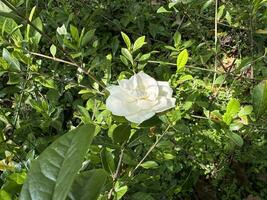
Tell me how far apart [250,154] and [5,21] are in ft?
4.92

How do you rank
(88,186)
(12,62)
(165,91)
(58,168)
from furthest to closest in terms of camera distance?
(12,62)
(165,91)
(88,186)
(58,168)

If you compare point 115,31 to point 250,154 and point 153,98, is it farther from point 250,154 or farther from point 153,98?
point 153,98

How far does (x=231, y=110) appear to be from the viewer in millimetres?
1745

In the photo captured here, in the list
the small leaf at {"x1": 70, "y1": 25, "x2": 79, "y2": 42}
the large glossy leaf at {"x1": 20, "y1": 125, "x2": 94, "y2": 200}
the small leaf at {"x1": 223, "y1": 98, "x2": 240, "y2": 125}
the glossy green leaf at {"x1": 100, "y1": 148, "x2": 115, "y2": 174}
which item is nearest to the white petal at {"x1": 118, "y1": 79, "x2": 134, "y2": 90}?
the glossy green leaf at {"x1": 100, "y1": 148, "x2": 115, "y2": 174}

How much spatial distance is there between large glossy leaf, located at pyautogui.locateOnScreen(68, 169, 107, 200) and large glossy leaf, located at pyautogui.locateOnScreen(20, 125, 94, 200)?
11 cm

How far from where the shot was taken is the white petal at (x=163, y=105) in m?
1.36

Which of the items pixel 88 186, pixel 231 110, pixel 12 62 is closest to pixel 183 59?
pixel 231 110

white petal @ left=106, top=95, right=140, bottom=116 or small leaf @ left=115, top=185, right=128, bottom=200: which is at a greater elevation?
white petal @ left=106, top=95, right=140, bottom=116

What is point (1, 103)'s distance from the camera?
2.83 metres

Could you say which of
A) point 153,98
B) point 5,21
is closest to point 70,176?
point 153,98

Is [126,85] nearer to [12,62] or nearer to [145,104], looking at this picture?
[145,104]

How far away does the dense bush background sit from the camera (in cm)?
180

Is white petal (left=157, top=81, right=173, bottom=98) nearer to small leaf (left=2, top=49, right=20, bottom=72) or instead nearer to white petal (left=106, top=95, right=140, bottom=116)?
white petal (left=106, top=95, right=140, bottom=116)

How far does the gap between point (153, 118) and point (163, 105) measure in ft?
0.33
